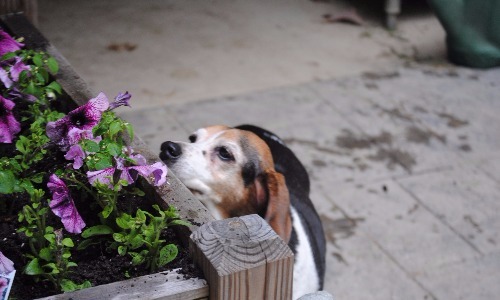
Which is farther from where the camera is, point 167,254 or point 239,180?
point 239,180

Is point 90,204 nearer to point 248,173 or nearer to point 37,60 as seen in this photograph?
point 37,60

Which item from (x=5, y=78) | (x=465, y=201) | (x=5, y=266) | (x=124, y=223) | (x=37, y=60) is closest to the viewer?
(x=5, y=266)

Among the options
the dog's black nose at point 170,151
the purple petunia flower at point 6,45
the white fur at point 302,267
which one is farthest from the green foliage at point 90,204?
the white fur at point 302,267

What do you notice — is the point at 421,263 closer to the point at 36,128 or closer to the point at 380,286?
the point at 380,286

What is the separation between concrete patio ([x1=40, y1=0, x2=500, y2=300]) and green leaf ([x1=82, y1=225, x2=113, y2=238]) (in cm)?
200

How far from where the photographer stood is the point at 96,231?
191cm

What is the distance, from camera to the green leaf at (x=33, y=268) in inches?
70.2

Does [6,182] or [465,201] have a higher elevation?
[6,182]

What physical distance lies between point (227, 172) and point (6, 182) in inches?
56.0

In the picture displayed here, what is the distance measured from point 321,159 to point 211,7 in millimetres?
2889

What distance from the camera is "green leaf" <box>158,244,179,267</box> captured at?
180 cm

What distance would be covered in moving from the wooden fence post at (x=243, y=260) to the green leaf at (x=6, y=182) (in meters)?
0.51

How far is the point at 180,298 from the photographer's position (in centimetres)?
166

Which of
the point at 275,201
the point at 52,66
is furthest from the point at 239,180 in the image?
the point at 52,66
